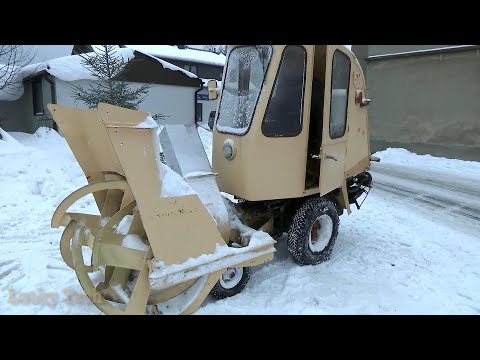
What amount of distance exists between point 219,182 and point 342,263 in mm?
1609

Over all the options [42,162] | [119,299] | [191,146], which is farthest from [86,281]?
[42,162]

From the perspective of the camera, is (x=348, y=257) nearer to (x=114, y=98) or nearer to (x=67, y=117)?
(x=67, y=117)

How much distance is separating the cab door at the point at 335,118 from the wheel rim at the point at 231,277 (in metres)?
1.24

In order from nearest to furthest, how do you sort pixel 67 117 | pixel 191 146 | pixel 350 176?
pixel 67 117 → pixel 191 146 → pixel 350 176

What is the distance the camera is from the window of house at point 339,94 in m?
3.86

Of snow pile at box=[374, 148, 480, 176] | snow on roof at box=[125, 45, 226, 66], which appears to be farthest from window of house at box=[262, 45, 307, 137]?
snow on roof at box=[125, 45, 226, 66]

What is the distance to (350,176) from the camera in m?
4.61

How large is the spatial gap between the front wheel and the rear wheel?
662mm

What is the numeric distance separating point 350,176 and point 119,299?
3097mm

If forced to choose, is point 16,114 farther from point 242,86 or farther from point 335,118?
point 335,118

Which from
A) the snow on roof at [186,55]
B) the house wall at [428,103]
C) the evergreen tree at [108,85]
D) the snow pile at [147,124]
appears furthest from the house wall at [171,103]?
the snow pile at [147,124]

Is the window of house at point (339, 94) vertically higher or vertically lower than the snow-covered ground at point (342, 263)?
higher

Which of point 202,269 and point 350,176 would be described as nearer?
point 202,269

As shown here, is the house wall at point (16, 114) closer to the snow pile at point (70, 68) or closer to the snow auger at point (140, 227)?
the snow pile at point (70, 68)
